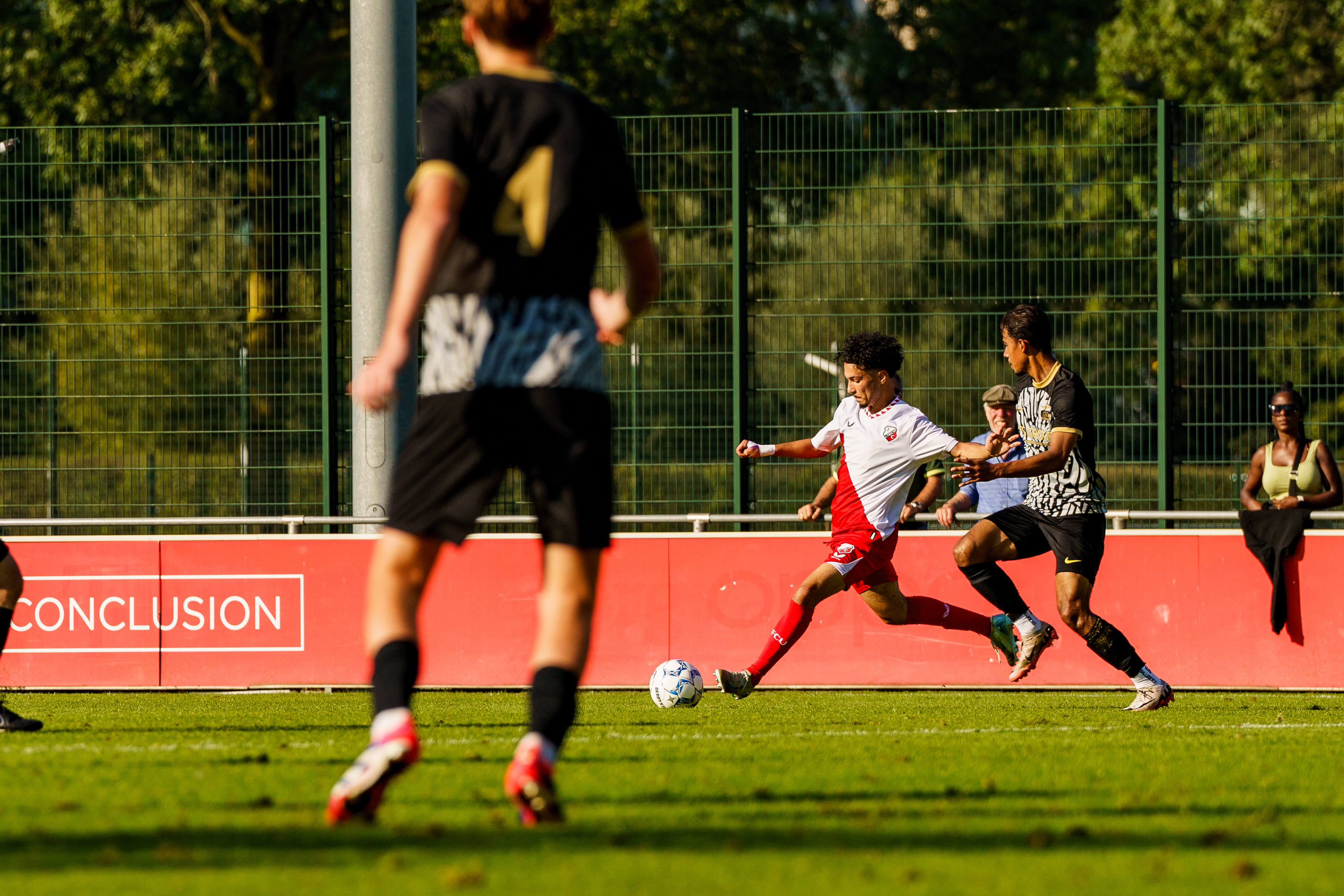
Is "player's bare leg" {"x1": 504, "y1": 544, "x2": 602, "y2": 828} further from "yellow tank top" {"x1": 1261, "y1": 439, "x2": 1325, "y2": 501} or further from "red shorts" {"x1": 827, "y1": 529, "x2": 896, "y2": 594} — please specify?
"yellow tank top" {"x1": 1261, "y1": 439, "x2": 1325, "y2": 501}

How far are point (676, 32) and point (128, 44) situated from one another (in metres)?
8.71

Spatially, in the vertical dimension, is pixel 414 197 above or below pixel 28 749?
above

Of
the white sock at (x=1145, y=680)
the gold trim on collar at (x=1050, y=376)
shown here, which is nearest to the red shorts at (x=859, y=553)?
the gold trim on collar at (x=1050, y=376)

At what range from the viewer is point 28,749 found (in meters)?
6.10

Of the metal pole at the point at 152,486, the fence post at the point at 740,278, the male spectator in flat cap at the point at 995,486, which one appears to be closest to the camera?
the male spectator in flat cap at the point at 995,486

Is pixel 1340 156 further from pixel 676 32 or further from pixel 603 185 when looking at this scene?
pixel 676 32

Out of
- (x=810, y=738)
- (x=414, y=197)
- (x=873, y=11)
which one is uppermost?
(x=873, y=11)

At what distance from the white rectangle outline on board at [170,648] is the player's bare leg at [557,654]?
23.8 ft

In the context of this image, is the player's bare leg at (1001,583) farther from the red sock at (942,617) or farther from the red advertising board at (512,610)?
the red advertising board at (512,610)

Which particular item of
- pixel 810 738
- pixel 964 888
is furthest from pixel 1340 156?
pixel 964 888

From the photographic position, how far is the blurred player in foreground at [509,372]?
4059 mm

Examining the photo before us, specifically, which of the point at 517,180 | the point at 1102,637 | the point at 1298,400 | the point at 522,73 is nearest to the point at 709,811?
the point at 517,180

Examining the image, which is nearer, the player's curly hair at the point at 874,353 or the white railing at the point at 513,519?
the player's curly hair at the point at 874,353

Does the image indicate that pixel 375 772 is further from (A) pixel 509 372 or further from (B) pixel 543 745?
(A) pixel 509 372
